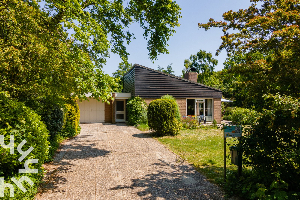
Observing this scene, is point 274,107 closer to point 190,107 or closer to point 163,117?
point 163,117

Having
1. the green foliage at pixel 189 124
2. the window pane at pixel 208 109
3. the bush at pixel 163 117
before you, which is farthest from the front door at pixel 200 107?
the bush at pixel 163 117

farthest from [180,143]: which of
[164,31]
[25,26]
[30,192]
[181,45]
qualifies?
[181,45]

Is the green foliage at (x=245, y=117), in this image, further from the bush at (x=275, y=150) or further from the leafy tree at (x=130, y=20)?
the leafy tree at (x=130, y=20)

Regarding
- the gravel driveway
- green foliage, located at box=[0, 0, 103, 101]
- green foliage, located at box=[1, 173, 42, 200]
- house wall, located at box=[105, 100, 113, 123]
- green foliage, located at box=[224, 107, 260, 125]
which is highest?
green foliage, located at box=[0, 0, 103, 101]

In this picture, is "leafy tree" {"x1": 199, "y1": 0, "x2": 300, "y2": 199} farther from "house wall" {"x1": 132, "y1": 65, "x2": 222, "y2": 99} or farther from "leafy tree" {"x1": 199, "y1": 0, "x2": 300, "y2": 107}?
"house wall" {"x1": 132, "y1": 65, "x2": 222, "y2": 99}

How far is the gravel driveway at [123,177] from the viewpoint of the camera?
14.5 feet

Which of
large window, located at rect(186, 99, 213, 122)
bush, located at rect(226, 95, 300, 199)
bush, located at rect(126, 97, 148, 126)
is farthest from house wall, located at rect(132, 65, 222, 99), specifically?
bush, located at rect(226, 95, 300, 199)

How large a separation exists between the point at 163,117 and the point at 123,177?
6.06 meters

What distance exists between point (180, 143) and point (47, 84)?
21.0ft

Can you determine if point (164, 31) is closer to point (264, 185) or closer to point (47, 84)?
point (47, 84)

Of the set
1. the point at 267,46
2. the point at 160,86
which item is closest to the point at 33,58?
the point at 267,46

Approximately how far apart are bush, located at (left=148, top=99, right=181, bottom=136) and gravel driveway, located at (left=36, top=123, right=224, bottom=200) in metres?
2.99

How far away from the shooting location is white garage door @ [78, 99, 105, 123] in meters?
18.8

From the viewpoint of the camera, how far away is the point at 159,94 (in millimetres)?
18406
